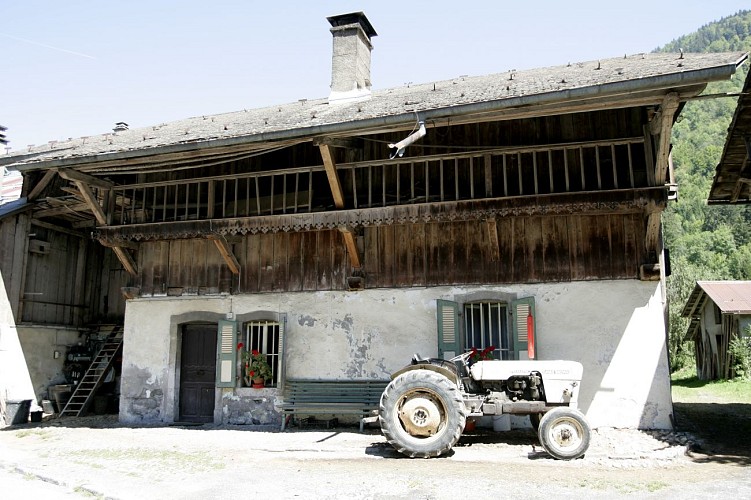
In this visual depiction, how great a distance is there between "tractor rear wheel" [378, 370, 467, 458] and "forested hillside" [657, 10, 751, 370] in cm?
2431

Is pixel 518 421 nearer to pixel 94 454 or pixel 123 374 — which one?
pixel 94 454

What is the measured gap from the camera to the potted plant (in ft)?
38.3

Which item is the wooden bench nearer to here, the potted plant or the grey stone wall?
the grey stone wall

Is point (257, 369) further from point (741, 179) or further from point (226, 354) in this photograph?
point (741, 179)

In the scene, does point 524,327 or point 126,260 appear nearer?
point 524,327

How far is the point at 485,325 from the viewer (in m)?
10.7

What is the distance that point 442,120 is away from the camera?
369 inches

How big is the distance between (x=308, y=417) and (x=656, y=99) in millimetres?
7936

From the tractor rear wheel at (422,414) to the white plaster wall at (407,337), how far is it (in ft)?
8.44

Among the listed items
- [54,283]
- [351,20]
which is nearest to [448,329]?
[351,20]

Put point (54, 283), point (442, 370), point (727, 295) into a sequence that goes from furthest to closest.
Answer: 1. point (727, 295)
2. point (54, 283)
3. point (442, 370)

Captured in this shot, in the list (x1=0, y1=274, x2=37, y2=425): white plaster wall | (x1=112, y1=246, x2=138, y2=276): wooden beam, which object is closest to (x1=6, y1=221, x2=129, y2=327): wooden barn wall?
(x1=0, y1=274, x2=37, y2=425): white plaster wall

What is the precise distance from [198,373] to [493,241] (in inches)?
262

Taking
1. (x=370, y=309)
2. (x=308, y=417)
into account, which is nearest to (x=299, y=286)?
(x=370, y=309)
